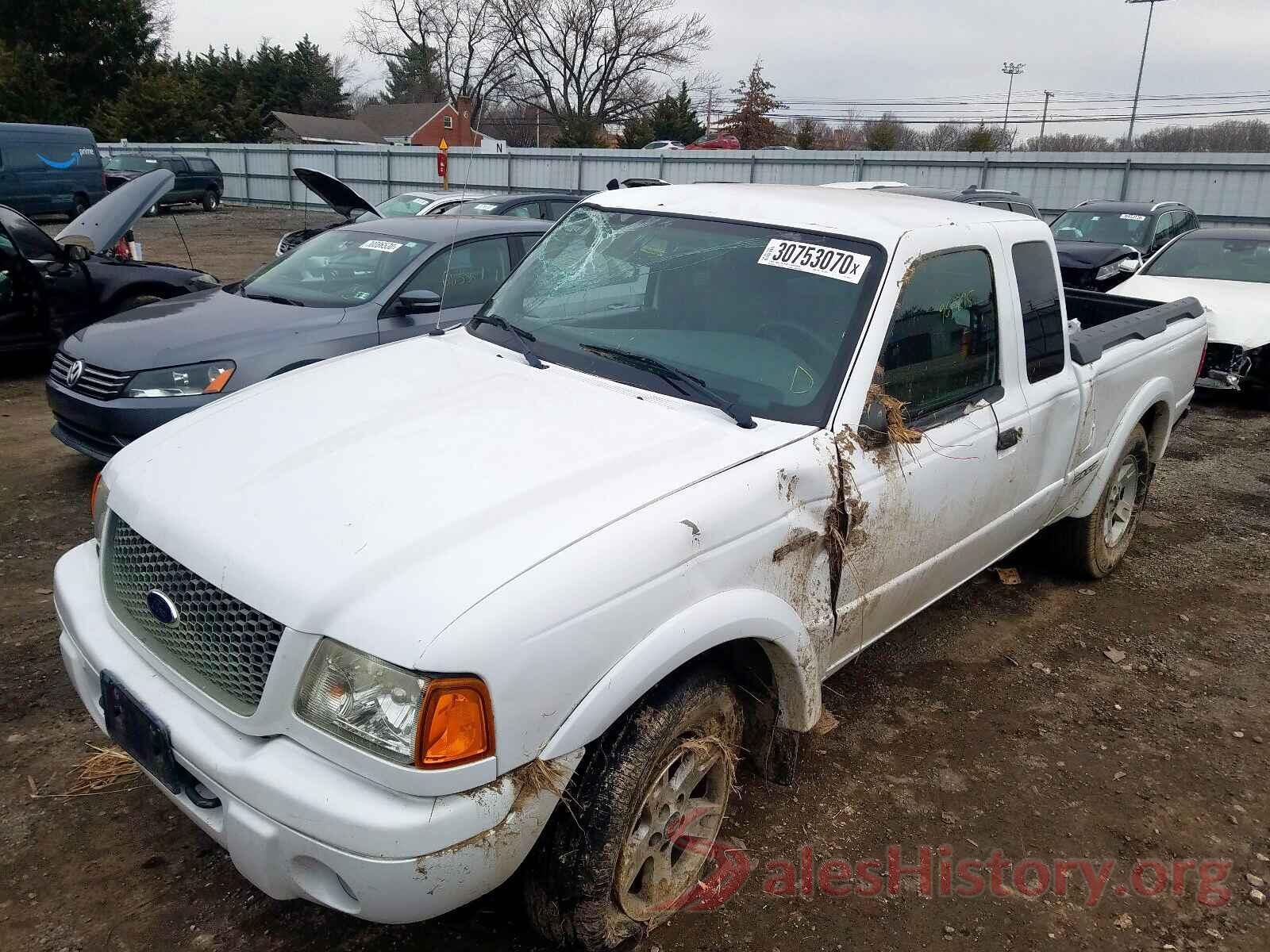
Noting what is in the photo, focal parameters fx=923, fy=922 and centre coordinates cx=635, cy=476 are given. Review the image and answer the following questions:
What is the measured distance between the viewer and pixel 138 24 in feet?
134

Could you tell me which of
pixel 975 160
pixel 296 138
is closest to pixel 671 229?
pixel 975 160

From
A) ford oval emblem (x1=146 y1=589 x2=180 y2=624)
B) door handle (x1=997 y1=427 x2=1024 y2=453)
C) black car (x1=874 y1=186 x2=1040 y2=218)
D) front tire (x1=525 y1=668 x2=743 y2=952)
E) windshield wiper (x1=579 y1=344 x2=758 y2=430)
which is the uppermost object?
black car (x1=874 y1=186 x2=1040 y2=218)

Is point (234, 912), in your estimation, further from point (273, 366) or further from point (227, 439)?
point (273, 366)

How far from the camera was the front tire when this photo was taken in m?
2.19

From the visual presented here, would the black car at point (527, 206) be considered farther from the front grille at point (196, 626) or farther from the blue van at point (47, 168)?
Result: the blue van at point (47, 168)

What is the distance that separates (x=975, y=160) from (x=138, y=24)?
123 ft

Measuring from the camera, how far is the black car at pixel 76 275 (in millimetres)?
7332

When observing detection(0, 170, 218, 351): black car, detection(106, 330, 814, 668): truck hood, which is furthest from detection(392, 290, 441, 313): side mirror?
detection(0, 170, 218, 351): black car

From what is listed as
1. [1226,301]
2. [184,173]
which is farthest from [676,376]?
[184,173]

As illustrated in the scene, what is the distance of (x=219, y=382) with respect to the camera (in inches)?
209

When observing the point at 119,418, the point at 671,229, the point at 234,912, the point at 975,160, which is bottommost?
the point at 234,912

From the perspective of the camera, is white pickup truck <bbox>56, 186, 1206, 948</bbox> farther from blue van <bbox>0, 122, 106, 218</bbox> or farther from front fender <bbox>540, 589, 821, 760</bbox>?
blue van <bbox>0, 122, 106, 218</bbox>

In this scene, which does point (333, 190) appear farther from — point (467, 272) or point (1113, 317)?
point (1113, 317)

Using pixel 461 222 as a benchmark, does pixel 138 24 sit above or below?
above
